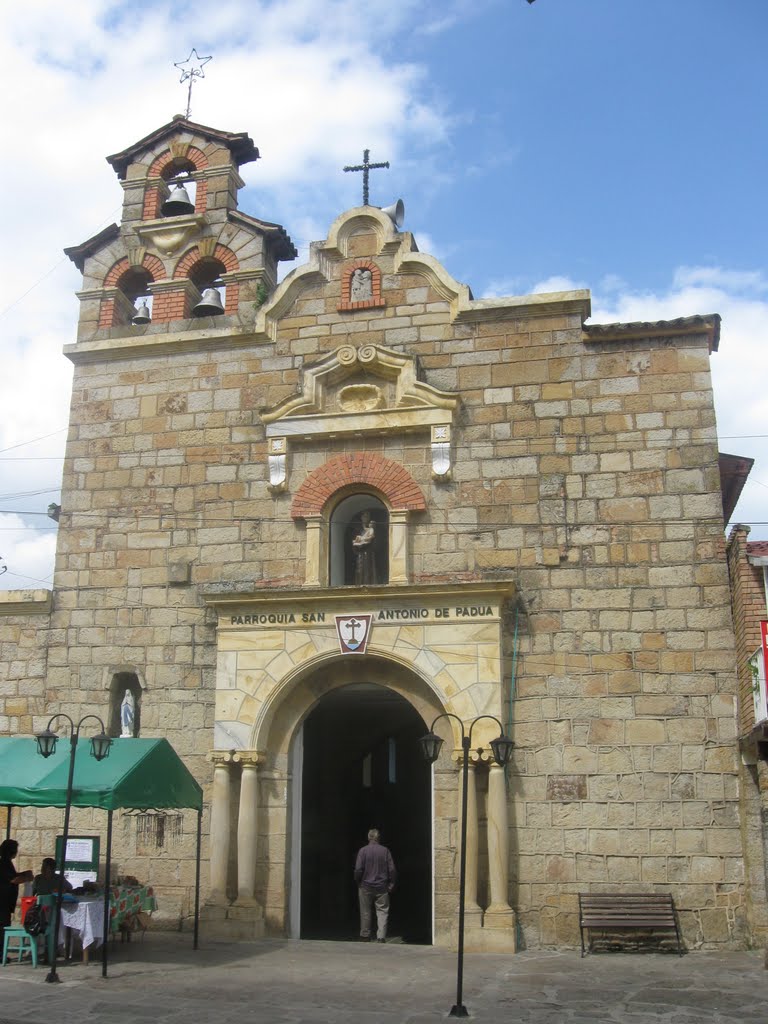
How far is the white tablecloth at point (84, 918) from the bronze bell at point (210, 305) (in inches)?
334

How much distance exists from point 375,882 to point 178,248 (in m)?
9.55

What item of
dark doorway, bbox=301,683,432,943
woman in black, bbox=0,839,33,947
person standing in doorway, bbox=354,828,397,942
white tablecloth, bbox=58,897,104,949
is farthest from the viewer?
dark doorway, bbox=301,683,432,943

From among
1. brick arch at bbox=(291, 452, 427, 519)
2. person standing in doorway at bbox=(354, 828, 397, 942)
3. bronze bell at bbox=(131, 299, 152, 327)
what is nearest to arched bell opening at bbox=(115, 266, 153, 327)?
bronze bell at bbox=(131, 299, 152, 327)

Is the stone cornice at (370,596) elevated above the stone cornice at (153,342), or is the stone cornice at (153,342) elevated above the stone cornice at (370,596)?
the stone cornice at (153,342)

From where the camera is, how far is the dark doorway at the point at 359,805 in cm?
1540

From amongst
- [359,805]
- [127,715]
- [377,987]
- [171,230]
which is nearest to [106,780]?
[127,715]

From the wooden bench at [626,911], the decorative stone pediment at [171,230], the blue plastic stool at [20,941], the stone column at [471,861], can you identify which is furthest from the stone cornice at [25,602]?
the wooden bench at [626,911]

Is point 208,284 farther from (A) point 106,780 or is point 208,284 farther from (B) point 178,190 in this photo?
(A) point 106,780

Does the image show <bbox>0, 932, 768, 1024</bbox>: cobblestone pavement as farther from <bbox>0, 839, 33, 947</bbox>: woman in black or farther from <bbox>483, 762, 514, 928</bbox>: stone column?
<bbox>0, 839, 33, 947</bbox>: woman in black

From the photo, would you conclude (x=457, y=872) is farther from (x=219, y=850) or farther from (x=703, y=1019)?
(x=703, y=1019)

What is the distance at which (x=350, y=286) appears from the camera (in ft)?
49.5

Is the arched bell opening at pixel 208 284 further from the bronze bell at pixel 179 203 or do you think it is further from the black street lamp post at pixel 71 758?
the black street lamp post at pixel 71 758

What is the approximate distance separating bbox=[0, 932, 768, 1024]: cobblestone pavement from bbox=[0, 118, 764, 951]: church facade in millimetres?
871

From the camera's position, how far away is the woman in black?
11.8 meters
